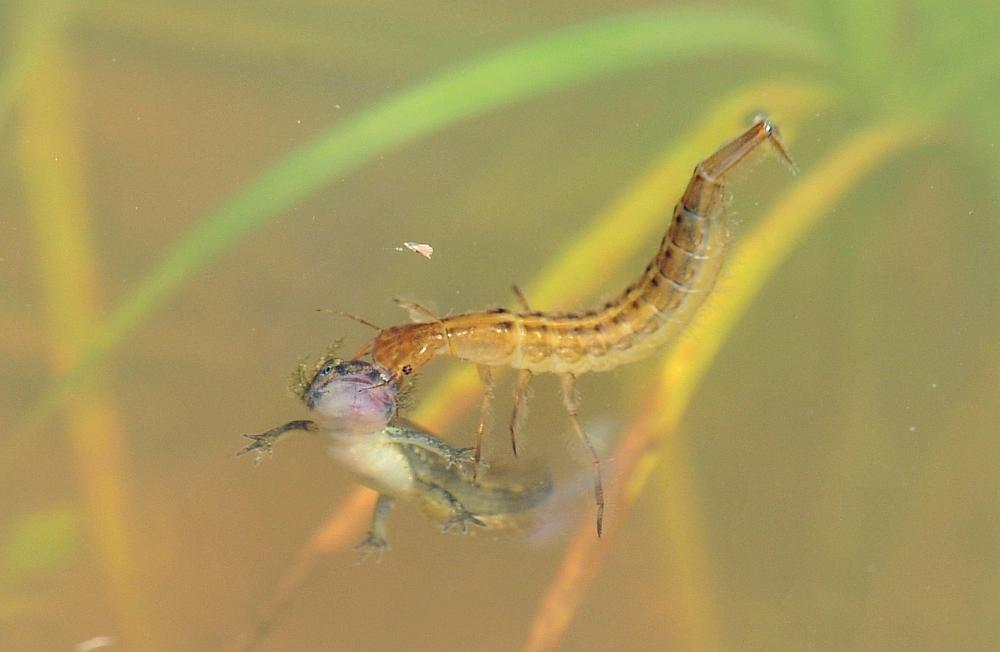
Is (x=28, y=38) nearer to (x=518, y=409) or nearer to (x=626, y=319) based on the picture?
(x=518, y=409)

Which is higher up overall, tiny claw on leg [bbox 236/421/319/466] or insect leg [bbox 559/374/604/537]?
tiny claw on leg [bbox 236/421/319/466]

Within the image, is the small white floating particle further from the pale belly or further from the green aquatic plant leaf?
the green aquatic plant leaf

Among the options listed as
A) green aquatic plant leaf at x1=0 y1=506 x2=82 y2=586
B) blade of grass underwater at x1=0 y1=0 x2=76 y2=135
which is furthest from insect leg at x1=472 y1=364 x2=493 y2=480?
blade of grass underwater at x1=0 y1=0 x2=76 y2=135

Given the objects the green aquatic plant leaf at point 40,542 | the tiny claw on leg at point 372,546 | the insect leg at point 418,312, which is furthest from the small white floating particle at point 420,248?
the green aquatic plant leaf at point 40,542

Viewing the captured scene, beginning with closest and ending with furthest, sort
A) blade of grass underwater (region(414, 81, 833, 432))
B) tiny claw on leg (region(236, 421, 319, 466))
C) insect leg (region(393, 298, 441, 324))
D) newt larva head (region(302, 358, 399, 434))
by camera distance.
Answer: newt larva head (region(302, 358, 399, 434))
tiny claw on leg (region(236, 421, 319, 466))
insect leg (region(393, 298, 441, 324))
blade of grass underwater (region(414, 81, 833, 432))

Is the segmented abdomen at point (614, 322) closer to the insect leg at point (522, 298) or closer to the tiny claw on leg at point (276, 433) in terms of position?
the insect leg at point (522, 298)

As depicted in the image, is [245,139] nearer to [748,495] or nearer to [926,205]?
[748,495]

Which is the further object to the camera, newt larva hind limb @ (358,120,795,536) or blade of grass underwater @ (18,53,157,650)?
blade of grass underwater @ (18,53,157,650)
